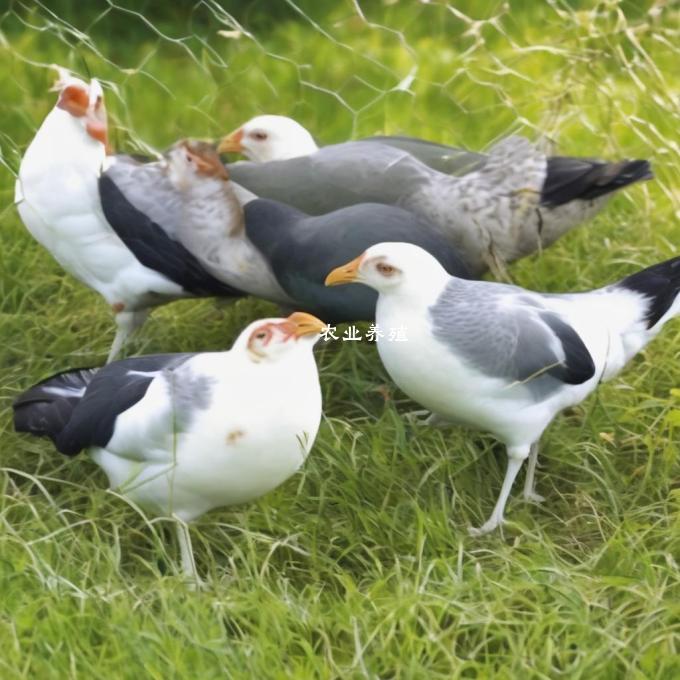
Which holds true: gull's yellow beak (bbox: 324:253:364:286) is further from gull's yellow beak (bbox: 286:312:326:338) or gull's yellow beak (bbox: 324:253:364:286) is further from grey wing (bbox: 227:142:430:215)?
grey wing (bbox: 227:142:430:215)

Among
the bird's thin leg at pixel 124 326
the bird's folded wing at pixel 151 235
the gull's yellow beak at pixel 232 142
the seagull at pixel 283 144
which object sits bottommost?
the bird's thin leg at pixel 124 326

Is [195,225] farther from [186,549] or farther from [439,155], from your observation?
[186,549]

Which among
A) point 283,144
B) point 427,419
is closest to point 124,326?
point 283,144

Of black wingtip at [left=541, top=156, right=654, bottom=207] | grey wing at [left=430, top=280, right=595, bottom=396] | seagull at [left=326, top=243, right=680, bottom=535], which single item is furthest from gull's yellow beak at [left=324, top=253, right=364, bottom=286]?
black wingtip at [left=541, top=156, right=654, bottom=207]

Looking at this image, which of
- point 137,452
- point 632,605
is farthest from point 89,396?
point 632,605

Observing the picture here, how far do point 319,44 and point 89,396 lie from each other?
1.56 metres

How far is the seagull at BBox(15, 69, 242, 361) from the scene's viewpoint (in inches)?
97.4

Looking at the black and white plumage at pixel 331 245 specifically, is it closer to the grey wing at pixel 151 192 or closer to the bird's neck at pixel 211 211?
the bird's neck at pixel 211 211

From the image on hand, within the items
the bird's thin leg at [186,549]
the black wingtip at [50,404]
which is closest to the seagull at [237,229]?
the black wingtip at [50,404]

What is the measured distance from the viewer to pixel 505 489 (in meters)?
2.19

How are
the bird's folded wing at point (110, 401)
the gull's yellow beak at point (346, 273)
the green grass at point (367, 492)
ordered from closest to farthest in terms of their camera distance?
the green grass at point (367, 492), the bird's folded wing at point (110, 401), the gull's yellow beak at point (346, 273)

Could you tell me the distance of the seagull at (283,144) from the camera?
2.69 metres

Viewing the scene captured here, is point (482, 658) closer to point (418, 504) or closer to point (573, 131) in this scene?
point (418, 504)

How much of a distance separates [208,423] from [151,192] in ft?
2.24
